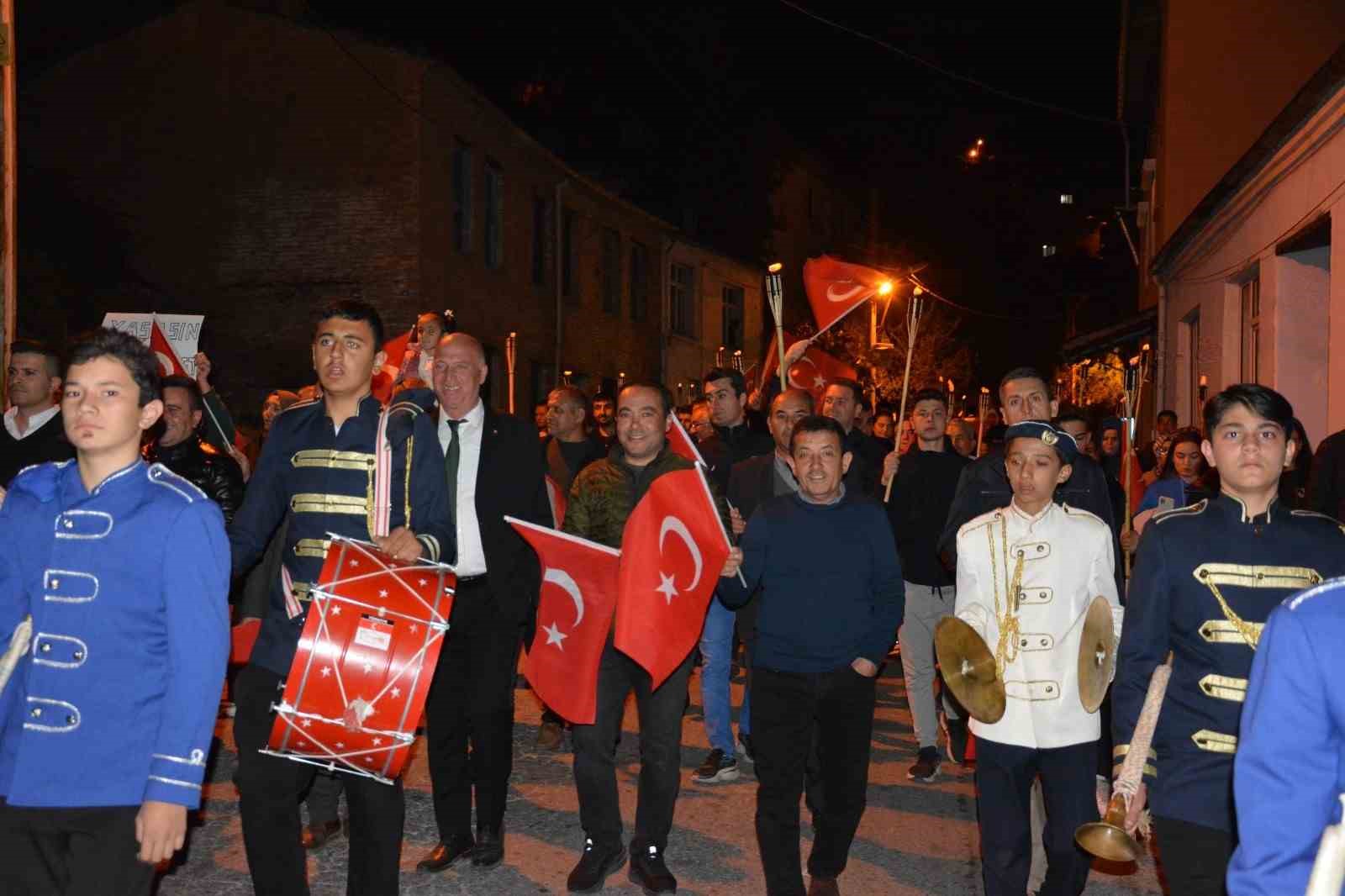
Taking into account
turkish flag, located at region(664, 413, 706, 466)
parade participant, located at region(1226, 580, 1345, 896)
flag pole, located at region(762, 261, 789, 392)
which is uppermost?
flag pole, located at region(762, 261, 789, 392)

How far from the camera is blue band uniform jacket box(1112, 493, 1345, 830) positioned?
13.3ft

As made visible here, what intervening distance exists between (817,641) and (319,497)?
2251 millimetres

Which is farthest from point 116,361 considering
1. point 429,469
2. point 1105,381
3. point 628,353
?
point 1105,381

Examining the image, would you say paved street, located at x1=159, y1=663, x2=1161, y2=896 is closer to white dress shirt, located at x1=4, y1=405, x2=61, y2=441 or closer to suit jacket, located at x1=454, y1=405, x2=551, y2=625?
suit jacket, located at x1=454, y1=405, x2=551, y2=625

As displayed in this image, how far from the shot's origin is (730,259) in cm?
4197

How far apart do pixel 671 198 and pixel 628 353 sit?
24.9 feet

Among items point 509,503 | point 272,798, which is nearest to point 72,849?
point 272,798

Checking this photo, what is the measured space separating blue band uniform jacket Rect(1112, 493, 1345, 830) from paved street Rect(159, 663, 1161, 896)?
2.68m

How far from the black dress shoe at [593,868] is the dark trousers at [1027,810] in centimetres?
191

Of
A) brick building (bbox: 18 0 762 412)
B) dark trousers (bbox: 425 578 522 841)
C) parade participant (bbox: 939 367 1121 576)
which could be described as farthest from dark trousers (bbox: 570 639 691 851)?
brick building (bbox: 18 0 762 412)

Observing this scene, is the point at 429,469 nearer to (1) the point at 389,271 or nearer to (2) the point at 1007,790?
(2) the point at 1007,790

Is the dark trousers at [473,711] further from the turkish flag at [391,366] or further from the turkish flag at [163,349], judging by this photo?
the turkish flag at [163,349]

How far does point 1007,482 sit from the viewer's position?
7.01m

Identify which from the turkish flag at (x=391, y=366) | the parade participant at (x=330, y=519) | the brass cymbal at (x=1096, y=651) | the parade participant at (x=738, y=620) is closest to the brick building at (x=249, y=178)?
the turkish flag at (x=391, y=366)
